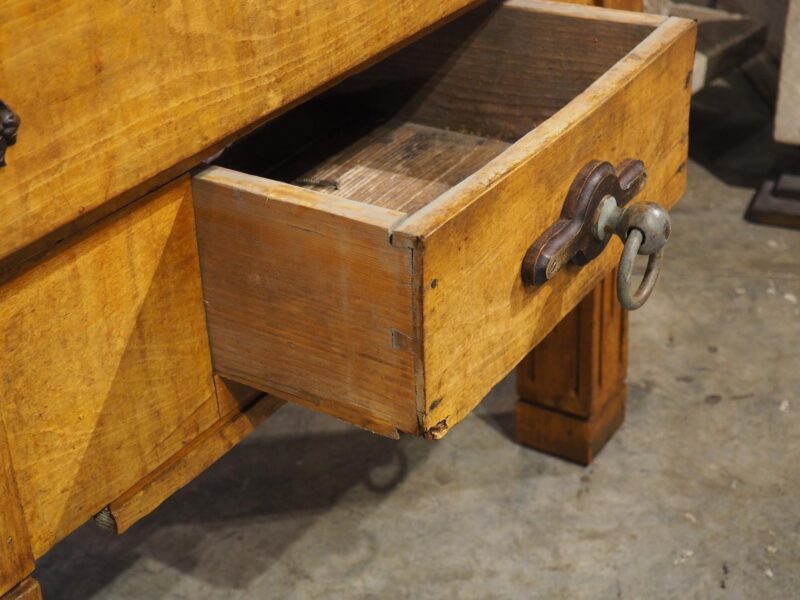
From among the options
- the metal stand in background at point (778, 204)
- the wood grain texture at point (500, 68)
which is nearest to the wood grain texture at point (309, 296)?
the wood grain texture at point (500, 68)

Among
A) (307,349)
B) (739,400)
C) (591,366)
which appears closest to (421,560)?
(591,366)

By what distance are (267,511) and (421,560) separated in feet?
0.77

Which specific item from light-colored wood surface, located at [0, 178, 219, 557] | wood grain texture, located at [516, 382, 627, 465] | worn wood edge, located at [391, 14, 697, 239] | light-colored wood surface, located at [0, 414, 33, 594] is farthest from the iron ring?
wood grain texture, located at [516, 382, 627, 465]

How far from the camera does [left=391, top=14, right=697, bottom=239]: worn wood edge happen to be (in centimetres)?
83

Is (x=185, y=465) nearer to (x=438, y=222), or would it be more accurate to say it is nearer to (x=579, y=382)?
(x=438, y=222)

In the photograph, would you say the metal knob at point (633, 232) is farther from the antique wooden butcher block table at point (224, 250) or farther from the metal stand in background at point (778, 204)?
the metal stand in background at point (778, 204)

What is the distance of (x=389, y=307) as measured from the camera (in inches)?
33.8

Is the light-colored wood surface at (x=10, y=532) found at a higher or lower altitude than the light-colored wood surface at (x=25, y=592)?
higher

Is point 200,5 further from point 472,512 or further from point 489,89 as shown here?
point 472,512

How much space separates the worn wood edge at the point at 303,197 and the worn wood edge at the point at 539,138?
17mm

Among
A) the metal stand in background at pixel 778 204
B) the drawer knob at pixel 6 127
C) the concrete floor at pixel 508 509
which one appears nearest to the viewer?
the drawer knob at pixel 6 127

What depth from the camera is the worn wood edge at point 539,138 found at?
829 mm

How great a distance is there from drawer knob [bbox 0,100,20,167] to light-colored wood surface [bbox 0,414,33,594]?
0.19 metres

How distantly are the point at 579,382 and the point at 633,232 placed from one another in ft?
2.31
